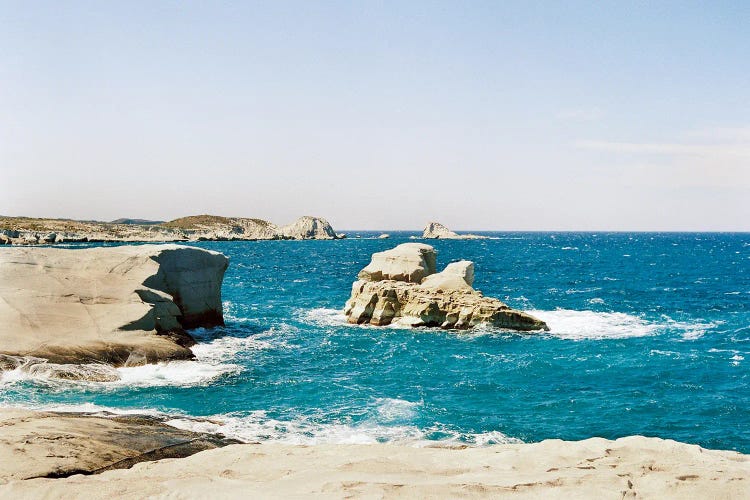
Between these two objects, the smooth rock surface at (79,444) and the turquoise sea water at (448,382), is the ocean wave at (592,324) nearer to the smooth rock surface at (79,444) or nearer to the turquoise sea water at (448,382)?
the turquoise sea water at (448,382)

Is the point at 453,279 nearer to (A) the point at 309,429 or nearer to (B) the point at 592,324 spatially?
(B) the point at 592,324

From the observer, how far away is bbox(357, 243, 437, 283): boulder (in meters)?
41.2

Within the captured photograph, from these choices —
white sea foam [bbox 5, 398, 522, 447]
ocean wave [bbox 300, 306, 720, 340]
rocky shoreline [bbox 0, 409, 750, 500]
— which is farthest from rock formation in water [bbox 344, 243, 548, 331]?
rocky shoreline [bbox 0, 409, 750, 500]

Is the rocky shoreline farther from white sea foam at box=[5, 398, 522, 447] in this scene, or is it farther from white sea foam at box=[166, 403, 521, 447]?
white sea foam at box=[166, 403, 521, 447]

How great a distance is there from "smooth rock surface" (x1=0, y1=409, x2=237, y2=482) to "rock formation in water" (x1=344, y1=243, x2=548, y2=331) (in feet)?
78.5

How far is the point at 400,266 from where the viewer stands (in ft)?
137

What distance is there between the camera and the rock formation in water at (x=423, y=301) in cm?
3578

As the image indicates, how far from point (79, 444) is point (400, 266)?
32388mm

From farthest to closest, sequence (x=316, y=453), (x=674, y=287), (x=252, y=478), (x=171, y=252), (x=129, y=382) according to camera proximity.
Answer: (x=674, y=287)
(x=171, y=252)
(x=129, y=382)
(x=316, y=453)
(x=252, y=478)

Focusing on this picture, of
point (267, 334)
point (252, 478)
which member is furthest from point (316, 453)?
point (267, 334)

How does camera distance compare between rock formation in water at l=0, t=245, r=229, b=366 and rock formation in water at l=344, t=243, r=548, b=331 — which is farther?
rock formation in water at l=344, t=243, r=548, b=331

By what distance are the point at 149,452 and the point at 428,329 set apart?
86.1 feet

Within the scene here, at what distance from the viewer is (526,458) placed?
8.93m

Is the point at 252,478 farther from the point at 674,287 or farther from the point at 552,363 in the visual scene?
the point at 674,287
